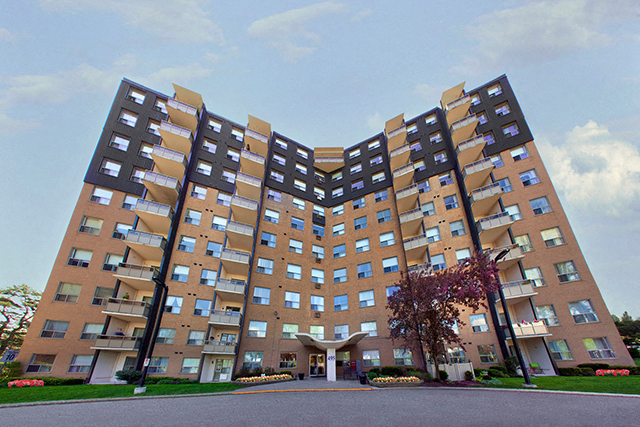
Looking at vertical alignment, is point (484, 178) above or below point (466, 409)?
above

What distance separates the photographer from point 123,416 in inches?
367

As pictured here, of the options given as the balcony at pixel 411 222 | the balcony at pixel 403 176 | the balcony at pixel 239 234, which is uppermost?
the balcony at pixel 403 176

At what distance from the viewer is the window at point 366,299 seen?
2845cm

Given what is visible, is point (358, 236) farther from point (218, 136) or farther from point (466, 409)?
point (466, 409)

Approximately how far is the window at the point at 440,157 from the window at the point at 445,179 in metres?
1.87

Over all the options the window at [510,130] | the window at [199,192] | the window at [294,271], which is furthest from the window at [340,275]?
the window at [510,130]

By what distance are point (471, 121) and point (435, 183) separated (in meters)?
7.44

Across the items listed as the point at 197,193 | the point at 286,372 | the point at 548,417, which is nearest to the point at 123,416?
the point at 548,417

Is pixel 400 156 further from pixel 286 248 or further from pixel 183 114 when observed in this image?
pixel 183 114

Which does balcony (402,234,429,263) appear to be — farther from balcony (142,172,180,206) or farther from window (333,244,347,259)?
balcony (142,172,180,206)

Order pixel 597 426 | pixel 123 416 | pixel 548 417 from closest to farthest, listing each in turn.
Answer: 1. pixel 597 426
2. pixel 548 417
3. pixel 123 416

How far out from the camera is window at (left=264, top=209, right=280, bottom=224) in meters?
32.2

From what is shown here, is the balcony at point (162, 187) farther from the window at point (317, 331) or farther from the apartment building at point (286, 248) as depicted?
the window at point (317, 331)

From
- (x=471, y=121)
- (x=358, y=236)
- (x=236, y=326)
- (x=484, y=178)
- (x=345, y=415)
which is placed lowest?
(x=345, y=415)
